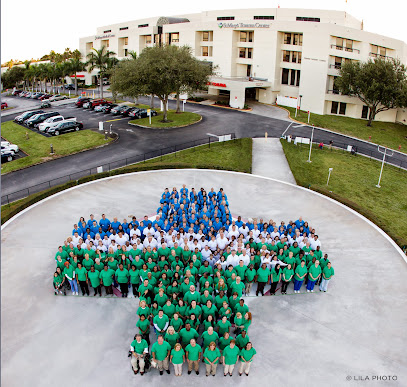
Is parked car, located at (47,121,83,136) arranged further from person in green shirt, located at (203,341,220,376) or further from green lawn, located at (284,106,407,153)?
person in green shirt, located at (203,341,220,376)

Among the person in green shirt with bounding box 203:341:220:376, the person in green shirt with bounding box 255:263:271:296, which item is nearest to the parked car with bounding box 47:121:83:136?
the person in green shirt with bounding box 255:263:271:296

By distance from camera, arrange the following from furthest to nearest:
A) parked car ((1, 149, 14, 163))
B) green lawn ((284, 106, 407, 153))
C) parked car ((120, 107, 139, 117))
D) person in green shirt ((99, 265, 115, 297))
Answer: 1. parked car ((120, 107, 139, 117))
2. green lawn ((284, 106, 407, 153))
3. parked car ((1, 149, 14, 163))
4. person in green shirt ((99, 265, 115, 297))

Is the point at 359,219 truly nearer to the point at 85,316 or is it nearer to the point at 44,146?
the point at 85,316

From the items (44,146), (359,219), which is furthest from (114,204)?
(44,146)

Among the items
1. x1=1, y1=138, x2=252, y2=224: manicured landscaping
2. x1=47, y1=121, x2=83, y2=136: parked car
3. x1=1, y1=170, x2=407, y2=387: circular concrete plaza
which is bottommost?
x1=1, y1=170, x2=407, y2=387: circular concrete plaza

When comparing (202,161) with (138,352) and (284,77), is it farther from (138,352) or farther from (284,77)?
(284,77)

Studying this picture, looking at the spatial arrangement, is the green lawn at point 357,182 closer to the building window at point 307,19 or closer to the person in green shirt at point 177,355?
the person in green shirt at point 177,355
